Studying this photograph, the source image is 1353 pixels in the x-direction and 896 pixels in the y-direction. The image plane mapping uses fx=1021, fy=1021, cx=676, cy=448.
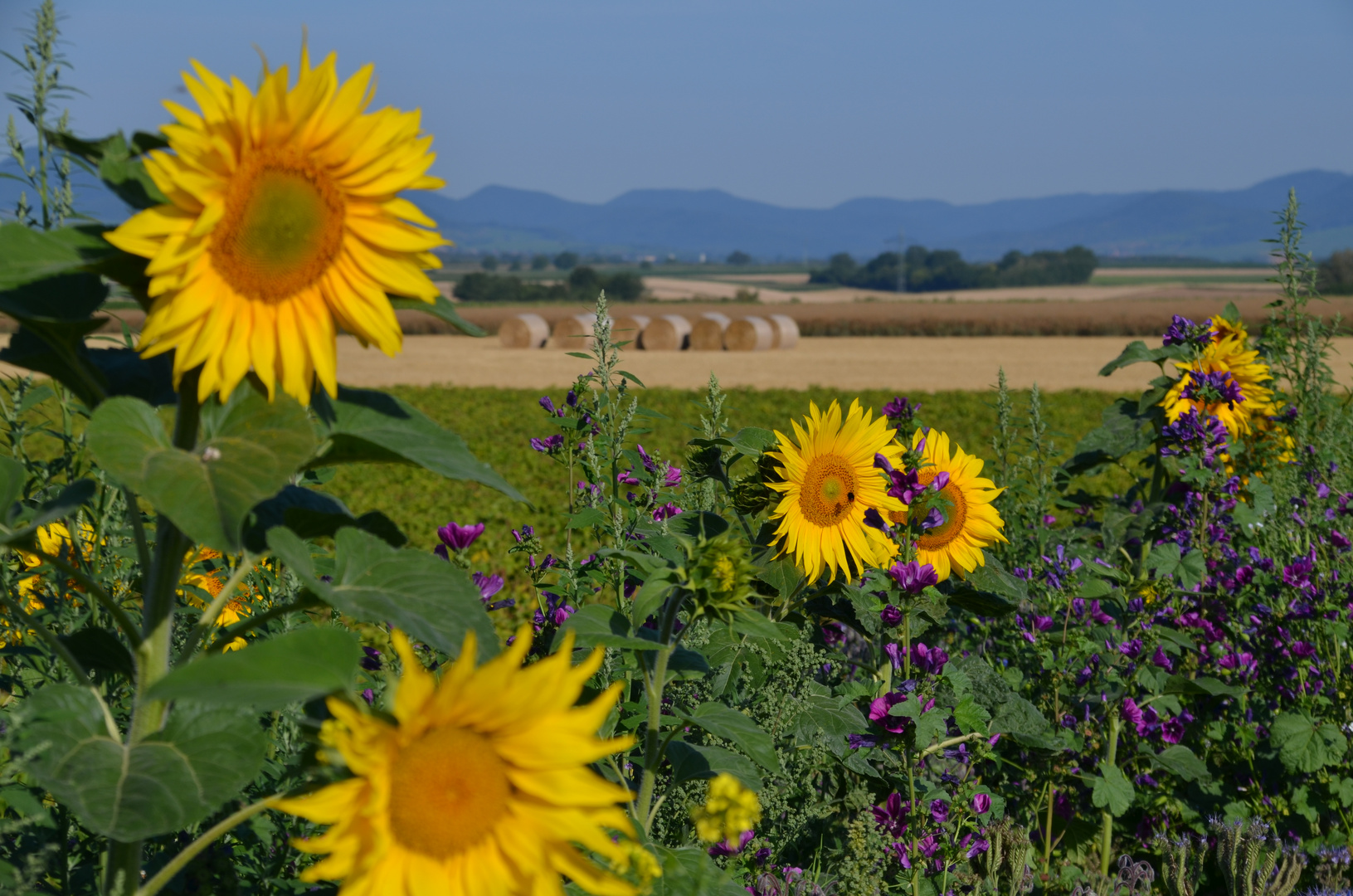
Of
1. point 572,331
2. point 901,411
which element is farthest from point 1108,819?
point 572,331

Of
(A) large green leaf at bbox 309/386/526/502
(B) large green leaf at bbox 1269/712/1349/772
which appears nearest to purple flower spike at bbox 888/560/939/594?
(B) large green leaf at bbox 1269/712/1349/772

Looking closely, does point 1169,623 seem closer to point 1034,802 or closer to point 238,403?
point 1034,802

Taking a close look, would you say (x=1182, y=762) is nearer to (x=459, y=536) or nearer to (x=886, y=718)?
(x=886, y=718)

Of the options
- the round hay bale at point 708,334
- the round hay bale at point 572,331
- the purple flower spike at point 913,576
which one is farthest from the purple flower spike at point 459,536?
the round hay bale at point 708,334

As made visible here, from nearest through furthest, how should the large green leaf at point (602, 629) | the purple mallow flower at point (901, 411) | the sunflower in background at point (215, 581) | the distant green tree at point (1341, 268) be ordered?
the large green leaf at point (602, 629) → the purple mallow flower at point (901, 411) → the sunflower in background at point (215, 581) → the distant green tree at point (1341, 268)

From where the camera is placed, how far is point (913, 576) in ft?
8.25

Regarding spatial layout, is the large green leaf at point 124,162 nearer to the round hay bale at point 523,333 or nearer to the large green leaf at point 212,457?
the large green leaf at point 212,457

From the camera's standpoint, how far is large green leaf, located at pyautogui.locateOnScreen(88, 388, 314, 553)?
3.33 ft

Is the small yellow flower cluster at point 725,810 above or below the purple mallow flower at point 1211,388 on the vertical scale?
below

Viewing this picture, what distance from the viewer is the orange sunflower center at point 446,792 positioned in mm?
986

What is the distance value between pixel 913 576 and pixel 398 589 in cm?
162

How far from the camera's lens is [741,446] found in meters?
2.29

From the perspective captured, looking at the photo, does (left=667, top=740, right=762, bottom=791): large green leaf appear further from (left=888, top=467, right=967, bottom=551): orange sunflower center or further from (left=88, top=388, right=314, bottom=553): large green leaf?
(left=88, top=388, right=314, bottom=553): large green leaf

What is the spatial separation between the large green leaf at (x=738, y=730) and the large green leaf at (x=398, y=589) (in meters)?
0.73
